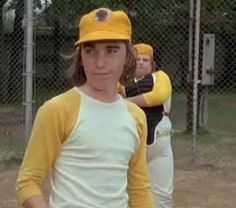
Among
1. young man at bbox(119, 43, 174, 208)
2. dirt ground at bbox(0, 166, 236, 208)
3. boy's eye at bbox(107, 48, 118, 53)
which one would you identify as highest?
boy's eye at bbox(107, 48, 118, 53)

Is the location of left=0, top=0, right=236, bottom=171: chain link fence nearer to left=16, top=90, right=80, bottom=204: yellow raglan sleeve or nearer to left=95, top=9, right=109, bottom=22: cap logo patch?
left=95, top=9, right=109, bottom=22: cap logo patch

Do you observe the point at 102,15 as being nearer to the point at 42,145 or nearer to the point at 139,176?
the point at 42,145

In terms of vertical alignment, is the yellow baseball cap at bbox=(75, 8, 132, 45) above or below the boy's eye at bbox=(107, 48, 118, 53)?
above

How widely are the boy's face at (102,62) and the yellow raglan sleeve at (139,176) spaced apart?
18 centimetres

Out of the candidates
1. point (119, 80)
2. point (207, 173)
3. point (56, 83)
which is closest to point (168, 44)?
point (56, 83)

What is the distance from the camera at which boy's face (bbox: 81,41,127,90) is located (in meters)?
2.08

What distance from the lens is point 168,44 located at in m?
14.5

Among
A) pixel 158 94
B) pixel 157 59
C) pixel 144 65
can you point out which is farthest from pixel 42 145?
pixel 157 59

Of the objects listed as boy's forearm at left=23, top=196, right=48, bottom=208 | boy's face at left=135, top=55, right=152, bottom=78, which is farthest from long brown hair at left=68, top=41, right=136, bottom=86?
boy's face at left=135, top=55, right=152, bottom=78

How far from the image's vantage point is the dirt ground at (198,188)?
6.58 metres

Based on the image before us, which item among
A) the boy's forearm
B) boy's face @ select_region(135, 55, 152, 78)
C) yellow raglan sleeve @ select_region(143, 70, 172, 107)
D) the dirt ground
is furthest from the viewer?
the dirt ground

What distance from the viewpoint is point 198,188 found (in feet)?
23.7

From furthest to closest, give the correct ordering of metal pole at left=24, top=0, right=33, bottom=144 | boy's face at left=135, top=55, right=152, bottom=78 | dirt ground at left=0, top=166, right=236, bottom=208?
metal pole at left=24, top=0, right=33, bottom=144 < dirt ground at left=0, top=166, right=236, bottom=208 < boy's face at left=135, top=55, right=152, bottom=78

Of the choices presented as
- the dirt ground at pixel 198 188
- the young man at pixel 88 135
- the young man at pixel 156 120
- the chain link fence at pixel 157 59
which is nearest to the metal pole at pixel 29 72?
the dirt ground at pixel 198 188
